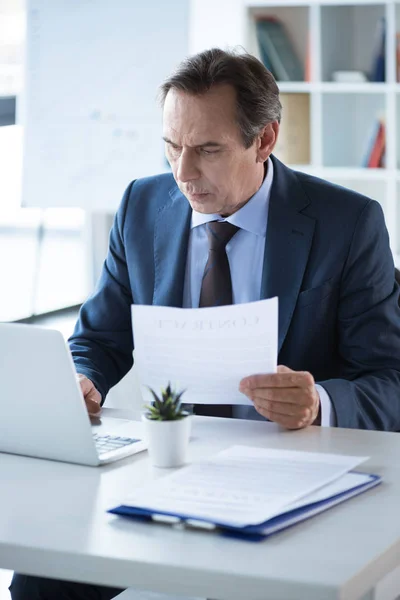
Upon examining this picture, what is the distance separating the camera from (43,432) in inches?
60.6

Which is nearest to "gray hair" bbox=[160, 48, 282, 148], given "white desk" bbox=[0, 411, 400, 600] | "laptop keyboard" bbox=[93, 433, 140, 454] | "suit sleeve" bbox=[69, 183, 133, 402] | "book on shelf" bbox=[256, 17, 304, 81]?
"suit sleeve" bbox=[69, 183, 133, 402]

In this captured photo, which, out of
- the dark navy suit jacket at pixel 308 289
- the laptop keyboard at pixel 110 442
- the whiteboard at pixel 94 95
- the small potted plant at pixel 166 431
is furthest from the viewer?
the whiteboard at pixel 94 95

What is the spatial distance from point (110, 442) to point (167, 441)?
179mm

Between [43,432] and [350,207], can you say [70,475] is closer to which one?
[43,432]

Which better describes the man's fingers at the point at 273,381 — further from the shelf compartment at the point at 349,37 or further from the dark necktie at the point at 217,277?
the shelf compartment at the point at 349,37

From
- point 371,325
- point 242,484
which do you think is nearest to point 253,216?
point 371,325

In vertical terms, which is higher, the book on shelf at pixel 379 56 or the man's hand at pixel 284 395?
the book on shelf at pixel 379 56

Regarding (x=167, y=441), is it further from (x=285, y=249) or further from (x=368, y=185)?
(x=368, y=185)

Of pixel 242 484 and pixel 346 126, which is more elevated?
pixel 346 126

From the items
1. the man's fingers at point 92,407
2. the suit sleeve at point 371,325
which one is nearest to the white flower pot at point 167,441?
the man's fingers at point 92,407

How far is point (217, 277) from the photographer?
2.09 meters

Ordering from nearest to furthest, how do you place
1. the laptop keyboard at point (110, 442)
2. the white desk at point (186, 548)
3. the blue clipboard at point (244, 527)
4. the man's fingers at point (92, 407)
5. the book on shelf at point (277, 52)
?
the white desk at point (186, 548)
the blue clipboard at point (244, 527)
the laptop keyboard at point (110, 442)
the man's fingers at point (92, 407)
the book on shelf at point (277, 52)

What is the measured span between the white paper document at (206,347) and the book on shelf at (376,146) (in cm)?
364

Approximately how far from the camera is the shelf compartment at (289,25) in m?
5.28
